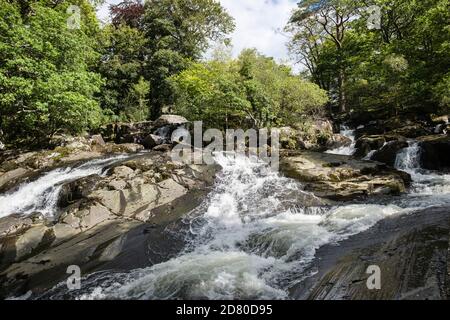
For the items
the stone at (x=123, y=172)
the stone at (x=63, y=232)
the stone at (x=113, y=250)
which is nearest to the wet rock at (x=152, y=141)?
the stone at (x=123, y=172)

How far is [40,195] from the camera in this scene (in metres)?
11.8

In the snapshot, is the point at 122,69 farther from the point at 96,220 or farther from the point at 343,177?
the point at 343,177

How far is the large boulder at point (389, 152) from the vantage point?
586 inches

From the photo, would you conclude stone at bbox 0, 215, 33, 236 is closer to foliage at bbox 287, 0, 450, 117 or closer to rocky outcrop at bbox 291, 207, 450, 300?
rocky outcrop at bbox 291, 207, 450, 300

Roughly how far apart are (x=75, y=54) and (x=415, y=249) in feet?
58.4

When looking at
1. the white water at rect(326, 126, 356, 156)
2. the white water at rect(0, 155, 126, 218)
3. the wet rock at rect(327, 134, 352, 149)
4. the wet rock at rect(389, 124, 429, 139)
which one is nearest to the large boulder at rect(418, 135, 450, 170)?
the wet rock at rect(389, 124, 429, 139)

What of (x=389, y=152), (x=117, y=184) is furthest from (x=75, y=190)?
(x=389, y=152)

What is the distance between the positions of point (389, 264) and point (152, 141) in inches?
670

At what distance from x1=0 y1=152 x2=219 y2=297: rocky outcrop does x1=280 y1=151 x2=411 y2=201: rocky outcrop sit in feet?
12.0

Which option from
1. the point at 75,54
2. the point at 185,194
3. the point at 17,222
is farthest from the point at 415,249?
the point at 75,54

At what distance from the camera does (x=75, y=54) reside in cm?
1750

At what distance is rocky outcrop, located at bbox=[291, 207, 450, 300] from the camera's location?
185 inches

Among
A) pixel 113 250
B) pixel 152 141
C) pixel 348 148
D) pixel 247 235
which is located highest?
pixel 152 141

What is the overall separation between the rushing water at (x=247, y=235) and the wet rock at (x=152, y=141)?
22.3 ft
